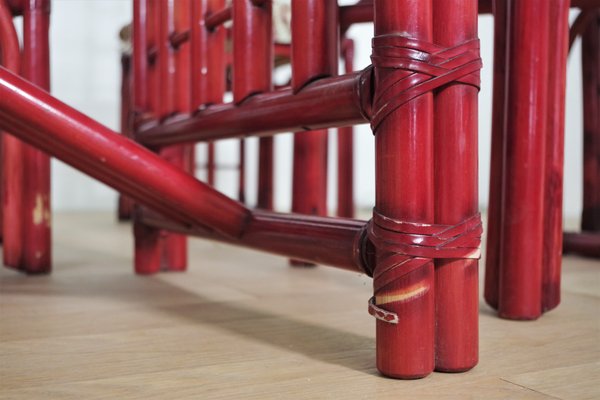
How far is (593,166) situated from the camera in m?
1.70

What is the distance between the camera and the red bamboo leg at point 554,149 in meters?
0.85

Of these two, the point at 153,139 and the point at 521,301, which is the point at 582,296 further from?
the point at 153,139

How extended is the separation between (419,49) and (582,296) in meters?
0.65

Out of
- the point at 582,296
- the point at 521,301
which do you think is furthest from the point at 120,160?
the point at 582,296

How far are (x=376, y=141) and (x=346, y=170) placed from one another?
1241 mm

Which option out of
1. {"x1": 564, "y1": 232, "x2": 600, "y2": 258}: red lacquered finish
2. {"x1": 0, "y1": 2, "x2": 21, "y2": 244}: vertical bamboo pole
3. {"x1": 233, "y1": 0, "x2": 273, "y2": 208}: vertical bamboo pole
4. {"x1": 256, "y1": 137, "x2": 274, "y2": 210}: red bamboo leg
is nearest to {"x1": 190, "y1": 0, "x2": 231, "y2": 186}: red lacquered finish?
{"x1": 233, "y1": 0, "x2": 273, "y2": 208}: vertical bamboo pole

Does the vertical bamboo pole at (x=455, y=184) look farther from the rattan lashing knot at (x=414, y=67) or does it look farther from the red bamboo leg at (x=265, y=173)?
the red bamboo leg at (x=265, y=173)

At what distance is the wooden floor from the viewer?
575 millimetres

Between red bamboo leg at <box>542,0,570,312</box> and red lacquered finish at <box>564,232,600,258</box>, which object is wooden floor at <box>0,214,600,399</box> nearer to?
red bamboo leg at <box>542,0,570,312</box>

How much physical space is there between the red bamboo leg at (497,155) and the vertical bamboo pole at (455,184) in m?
0.30

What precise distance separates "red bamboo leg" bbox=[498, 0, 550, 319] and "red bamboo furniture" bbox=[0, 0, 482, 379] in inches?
9.4

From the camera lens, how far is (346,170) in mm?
1841

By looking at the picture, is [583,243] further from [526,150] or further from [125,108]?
[125,108]

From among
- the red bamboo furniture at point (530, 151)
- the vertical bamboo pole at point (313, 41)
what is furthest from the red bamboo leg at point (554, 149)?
the vertical bamboo pole at point (313, 41)
